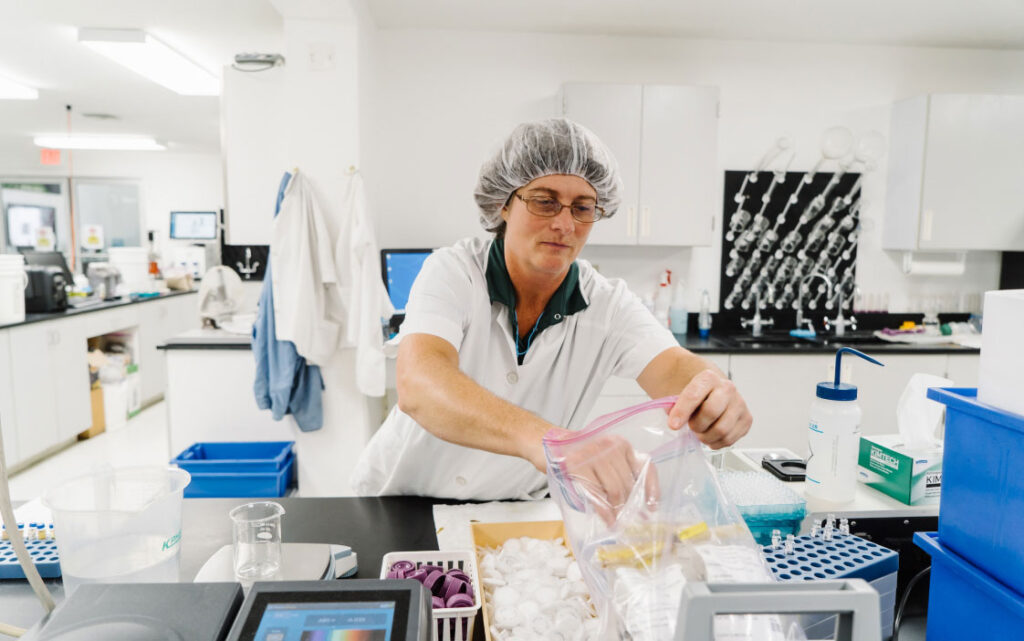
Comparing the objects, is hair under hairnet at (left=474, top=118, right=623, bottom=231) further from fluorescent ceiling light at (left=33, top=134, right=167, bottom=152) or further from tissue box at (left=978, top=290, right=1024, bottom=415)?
fluorescent ceiling light at (left=33, top=134, right=167, bottom=152)

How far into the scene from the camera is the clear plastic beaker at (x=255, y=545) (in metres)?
0.92

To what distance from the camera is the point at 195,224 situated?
8.27 m

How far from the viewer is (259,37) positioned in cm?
372

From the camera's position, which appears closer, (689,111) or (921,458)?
(921,458)

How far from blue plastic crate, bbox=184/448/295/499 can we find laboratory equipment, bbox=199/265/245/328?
38.8 inches

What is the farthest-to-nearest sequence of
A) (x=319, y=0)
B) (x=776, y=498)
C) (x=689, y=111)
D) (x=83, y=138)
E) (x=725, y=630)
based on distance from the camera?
(x=83, y=138), (x=689, y=111), (x=319, y=0), (x=776, y=498), (x=725, y=630)

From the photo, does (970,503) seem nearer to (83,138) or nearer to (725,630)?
(725,630)

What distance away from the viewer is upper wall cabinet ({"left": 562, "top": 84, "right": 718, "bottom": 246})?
3256 mm

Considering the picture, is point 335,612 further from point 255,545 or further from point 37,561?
point 37,561

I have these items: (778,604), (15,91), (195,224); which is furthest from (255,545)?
(195,224)

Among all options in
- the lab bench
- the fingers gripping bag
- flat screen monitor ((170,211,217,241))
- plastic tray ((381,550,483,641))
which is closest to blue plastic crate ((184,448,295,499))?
the lab bench

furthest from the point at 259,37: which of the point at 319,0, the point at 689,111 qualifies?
the point at 689,111

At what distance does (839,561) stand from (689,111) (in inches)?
110

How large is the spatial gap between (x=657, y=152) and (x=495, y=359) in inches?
87.1
